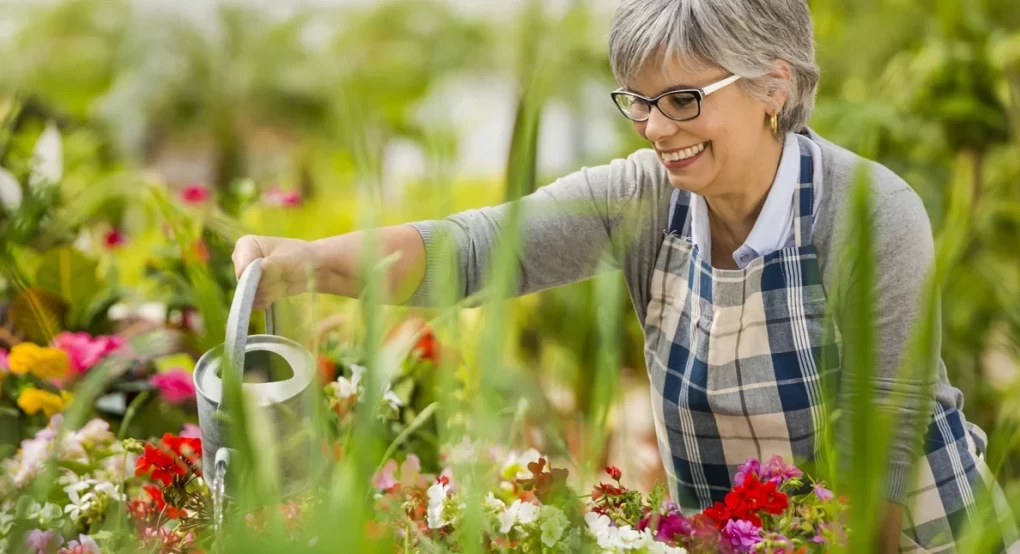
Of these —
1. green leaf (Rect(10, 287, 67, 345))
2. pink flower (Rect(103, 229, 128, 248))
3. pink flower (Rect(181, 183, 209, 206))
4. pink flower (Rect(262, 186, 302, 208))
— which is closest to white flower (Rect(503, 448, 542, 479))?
green leaf (Rect(10, 287, 67, 345))

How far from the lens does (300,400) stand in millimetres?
831

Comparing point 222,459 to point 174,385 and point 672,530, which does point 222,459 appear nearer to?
point 672,530

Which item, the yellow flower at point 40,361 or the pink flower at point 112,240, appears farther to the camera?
the pink flower at point 112,240

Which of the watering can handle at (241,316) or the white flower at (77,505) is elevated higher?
the watering can handle at (241,316)

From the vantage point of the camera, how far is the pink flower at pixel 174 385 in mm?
1394

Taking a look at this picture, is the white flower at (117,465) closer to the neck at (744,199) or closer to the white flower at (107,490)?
the white flower at (107,490)

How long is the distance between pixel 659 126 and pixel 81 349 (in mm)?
908

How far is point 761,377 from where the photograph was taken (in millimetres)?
1127

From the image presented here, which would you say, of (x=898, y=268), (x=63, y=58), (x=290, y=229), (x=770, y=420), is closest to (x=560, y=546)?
(x=770, y=420)

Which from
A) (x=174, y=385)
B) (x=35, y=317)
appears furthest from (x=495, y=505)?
(x=35, y=317)

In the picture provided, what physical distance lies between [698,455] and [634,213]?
0.32m

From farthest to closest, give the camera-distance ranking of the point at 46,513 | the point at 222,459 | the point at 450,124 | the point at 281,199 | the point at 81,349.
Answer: the point at 281,199 < the point at 81,349 < the point at 46,513 < the point at 222,459 < the point at 450,124

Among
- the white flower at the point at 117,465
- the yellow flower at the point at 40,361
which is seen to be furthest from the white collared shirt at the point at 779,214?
the yellow flower at the point at 40,361

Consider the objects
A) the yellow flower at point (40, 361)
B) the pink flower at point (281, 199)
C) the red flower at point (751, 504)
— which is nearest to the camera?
the red flower at point (751, 504)
